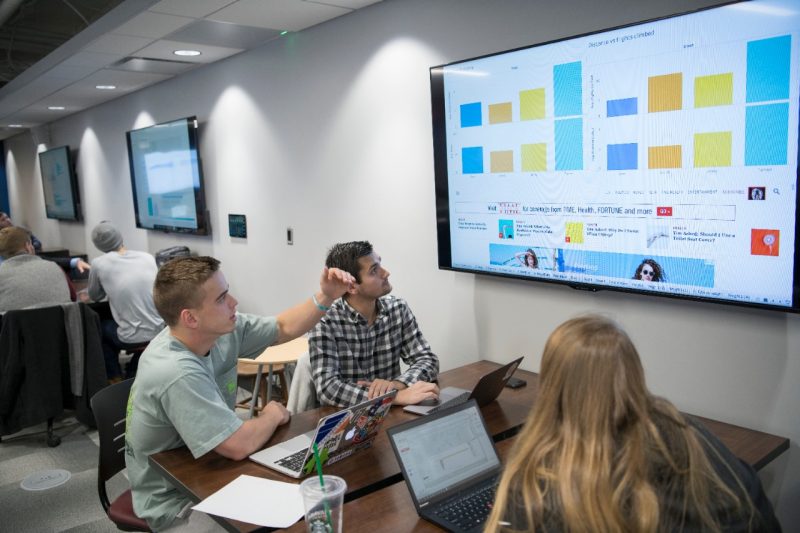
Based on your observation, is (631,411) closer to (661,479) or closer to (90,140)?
A: (661,479)

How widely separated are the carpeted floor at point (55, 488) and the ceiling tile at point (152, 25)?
2.54 meters

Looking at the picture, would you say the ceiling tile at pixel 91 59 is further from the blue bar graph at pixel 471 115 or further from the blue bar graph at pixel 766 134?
the blue bar graph at pixel 766 134

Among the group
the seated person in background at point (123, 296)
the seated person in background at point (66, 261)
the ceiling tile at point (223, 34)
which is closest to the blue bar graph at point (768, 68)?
the ceiling tile at point (223, 34)

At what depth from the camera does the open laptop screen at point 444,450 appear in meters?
1.61

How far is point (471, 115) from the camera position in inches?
113

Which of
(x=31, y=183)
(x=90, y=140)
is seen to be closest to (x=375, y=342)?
(x=90, y=140)

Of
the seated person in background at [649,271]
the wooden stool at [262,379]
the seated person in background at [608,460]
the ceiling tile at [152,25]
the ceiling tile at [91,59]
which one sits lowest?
the wooden stool at [262,379]

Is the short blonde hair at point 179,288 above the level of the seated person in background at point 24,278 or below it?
above

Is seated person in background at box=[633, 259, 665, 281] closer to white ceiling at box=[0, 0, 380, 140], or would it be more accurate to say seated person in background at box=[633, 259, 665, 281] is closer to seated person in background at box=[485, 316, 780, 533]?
seated person in background at box=[485, 316, 780, 533]

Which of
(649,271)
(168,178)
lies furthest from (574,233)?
(168,178)

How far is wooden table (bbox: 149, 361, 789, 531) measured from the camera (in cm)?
180

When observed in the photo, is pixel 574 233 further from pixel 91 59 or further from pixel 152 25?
pixel 91 59

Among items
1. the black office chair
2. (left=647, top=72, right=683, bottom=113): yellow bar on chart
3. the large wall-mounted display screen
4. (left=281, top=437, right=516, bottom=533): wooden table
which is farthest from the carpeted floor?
(left=647, top=72, right=683, bottom=113): yellow bar on chart

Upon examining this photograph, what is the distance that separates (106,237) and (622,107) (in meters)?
3.80
